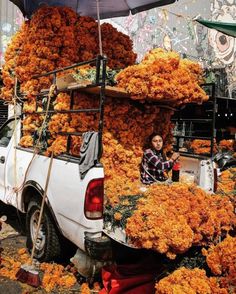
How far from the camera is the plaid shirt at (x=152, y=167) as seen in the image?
4.94 metres

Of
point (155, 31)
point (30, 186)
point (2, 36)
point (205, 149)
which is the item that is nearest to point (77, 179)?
point (30, 186)

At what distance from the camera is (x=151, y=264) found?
13.3 feet

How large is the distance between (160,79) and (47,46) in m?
1.92

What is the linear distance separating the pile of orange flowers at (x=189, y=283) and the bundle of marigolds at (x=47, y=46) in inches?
133

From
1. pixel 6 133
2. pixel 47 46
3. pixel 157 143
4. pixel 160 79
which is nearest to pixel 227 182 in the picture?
pixel 157 143

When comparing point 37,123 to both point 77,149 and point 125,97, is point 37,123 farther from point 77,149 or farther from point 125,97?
point 125,97

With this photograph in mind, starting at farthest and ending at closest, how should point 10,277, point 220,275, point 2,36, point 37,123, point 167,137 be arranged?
point 2,36, point 167,137, point 37,123, point 10,277, point 220,275

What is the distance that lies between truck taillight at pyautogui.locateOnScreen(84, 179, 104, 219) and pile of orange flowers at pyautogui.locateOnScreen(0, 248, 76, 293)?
116 cm

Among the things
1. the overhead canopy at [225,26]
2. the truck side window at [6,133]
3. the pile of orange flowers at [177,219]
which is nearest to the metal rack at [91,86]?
the truck side window at [6,133]

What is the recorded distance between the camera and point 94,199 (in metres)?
3.67

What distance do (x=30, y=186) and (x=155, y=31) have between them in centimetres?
1087

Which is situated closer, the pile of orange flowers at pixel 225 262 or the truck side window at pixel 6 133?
the pile of orange flowers at pixel 225 262

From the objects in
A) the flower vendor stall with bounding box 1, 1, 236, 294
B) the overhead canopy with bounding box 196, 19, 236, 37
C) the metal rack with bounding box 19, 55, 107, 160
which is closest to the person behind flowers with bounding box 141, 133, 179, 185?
the flower vendor stall with bounding box 1, 1, 236, 294

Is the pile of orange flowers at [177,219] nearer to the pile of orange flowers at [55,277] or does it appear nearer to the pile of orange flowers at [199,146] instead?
the pile of orange flowers at [55,277]
